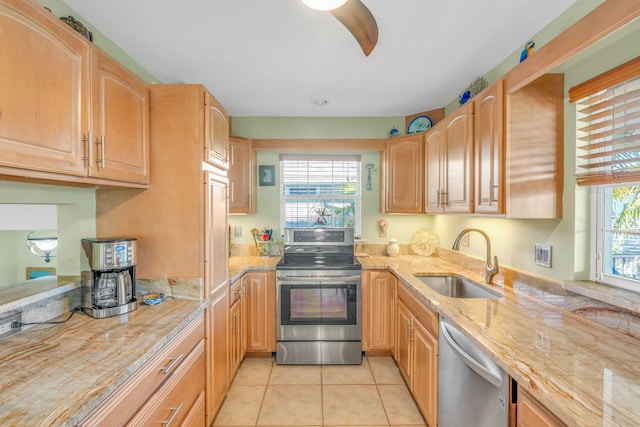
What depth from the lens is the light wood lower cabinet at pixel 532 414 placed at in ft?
2.81

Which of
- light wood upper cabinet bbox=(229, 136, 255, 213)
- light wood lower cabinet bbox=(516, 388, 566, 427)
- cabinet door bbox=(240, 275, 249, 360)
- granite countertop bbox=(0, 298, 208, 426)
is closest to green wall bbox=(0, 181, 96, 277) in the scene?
granite countertop bbox=(0, 298, 208, 426)

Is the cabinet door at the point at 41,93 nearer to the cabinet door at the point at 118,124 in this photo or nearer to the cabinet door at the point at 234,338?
the cabinet door at the point at 118,124

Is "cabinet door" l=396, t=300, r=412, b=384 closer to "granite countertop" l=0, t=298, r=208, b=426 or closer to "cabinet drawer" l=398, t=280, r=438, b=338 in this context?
"cabinet drawer" l=398, t=280, r=438, b=338

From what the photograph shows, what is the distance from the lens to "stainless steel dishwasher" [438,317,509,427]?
1.10 m

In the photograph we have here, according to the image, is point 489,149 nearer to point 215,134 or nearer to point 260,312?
point 215,134

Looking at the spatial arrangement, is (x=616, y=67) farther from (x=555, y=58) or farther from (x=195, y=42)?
(x=195, y=42)

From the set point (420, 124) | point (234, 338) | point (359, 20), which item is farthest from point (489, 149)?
point (234, 338)

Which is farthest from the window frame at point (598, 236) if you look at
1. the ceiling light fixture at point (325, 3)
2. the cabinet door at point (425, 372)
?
the ceiling light fixture at point (325, 3)

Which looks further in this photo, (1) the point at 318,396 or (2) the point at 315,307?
(2) the point at 315,307

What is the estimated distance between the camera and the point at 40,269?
1559 mm

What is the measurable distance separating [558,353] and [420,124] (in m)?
2.49

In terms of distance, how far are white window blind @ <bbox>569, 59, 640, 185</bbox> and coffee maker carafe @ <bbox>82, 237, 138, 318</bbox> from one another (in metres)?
2.42

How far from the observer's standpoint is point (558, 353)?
1065 millimetres

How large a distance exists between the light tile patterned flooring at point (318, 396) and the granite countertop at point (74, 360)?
3.46 ft
